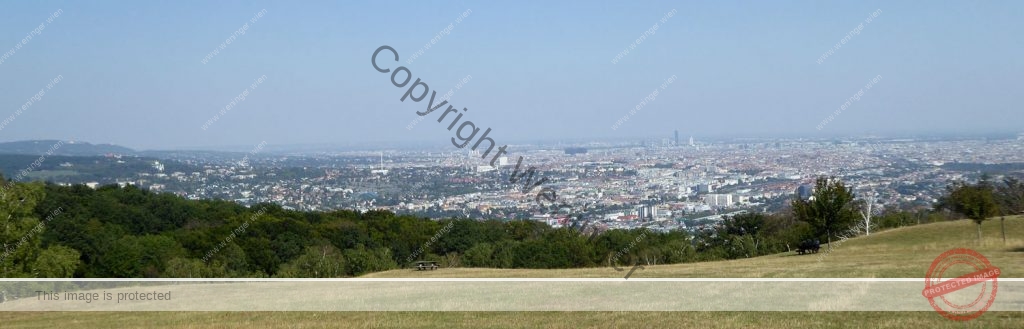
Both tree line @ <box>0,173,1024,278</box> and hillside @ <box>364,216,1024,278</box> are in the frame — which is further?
tree line @ <box>0,173,1024,278</box>

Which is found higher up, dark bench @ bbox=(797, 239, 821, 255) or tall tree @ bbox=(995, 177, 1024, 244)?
dark bench @ bbox=(797, 239, 821, 255)

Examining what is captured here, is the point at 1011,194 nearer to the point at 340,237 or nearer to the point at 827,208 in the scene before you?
the point at 827,208

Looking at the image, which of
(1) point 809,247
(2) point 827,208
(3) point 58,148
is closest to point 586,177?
(2) point 827,208

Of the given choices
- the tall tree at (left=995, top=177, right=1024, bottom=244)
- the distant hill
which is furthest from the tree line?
the distant hill

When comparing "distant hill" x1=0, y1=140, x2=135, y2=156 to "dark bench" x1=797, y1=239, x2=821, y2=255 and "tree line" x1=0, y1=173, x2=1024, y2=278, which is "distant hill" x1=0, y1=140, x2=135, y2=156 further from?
"dark bench" x1=797, y1=239, x2=821, y2=255

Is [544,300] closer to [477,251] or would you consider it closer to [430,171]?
[477,251]

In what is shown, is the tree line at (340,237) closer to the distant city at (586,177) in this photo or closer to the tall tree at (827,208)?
the tall tree at (827,208)

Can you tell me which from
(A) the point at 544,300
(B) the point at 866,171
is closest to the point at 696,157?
(B) the point at 866,171
